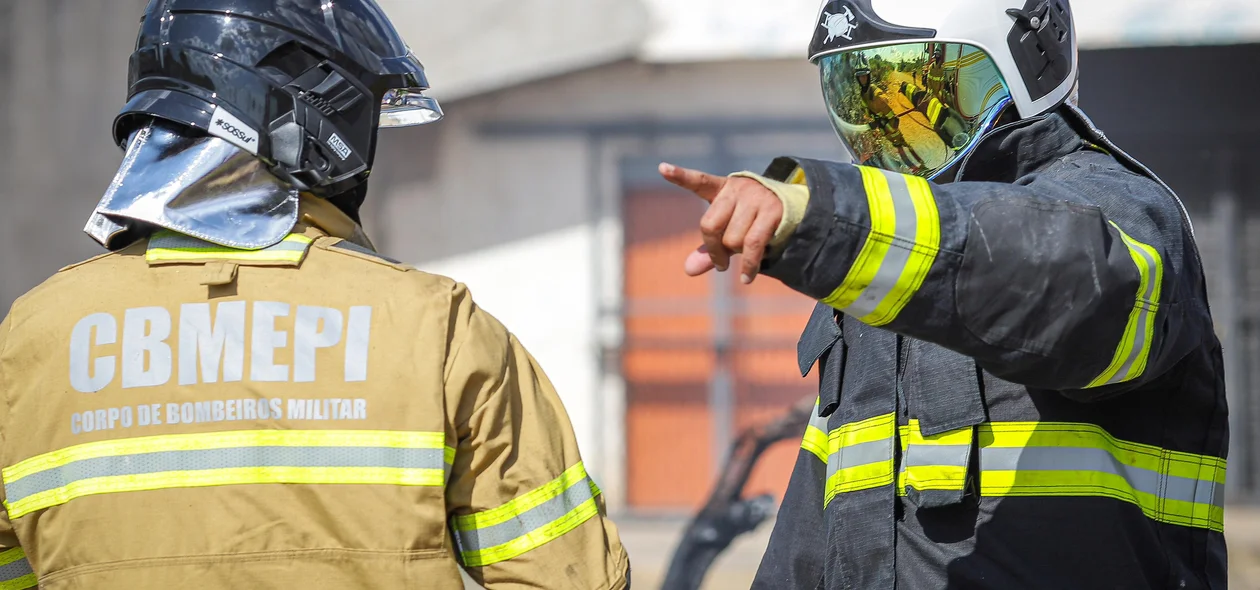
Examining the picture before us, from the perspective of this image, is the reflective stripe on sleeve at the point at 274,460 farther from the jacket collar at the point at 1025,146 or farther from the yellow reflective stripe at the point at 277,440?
the jacket collar at the point at 1025,146

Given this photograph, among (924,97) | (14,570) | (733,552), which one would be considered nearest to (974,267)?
(924,97)

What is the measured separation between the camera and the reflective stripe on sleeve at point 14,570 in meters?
1.76

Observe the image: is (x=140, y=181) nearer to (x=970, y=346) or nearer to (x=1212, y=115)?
(x=970, y=346)

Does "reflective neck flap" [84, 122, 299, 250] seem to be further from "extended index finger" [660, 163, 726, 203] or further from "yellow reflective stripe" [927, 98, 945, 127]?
"yellow reflective stripe" [927, 98, 945, 127]

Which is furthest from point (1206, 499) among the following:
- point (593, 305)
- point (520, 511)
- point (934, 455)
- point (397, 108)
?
point (593, 305)

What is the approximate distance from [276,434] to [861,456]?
0.86 meters

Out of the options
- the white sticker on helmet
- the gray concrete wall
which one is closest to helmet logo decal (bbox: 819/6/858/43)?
the white sticker on helmet

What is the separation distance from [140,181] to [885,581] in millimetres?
1223

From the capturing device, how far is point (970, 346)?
1.23 metres

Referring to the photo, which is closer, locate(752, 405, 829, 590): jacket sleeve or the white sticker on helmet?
the white sticker on helmet

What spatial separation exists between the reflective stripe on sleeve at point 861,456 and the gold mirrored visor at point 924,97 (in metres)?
0.42

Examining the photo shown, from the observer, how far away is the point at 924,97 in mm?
1853

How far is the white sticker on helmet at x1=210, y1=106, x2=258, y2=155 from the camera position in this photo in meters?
1.70

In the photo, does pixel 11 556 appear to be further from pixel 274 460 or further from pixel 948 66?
pixel 948 66
